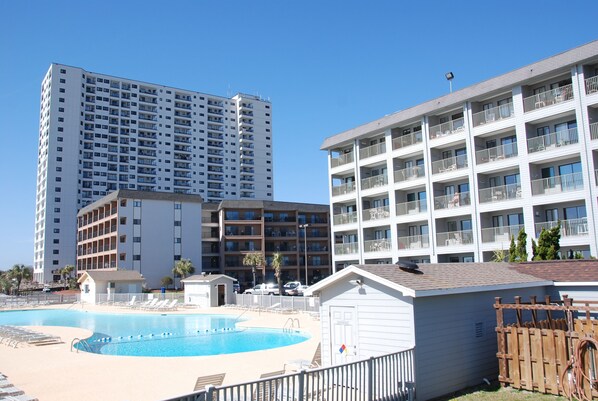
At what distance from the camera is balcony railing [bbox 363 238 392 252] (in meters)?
45.3

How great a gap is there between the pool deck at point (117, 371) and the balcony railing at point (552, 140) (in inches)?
844

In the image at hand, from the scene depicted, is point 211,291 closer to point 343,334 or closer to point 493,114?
point 493,114

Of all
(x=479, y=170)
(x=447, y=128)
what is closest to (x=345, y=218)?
(x=447, y=128)

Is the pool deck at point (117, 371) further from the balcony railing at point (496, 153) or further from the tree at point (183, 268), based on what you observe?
the tree at point (183, 268)

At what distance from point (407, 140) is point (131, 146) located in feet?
307

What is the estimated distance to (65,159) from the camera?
112 meters

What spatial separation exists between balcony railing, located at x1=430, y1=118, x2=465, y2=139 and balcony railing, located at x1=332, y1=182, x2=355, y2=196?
1053cm

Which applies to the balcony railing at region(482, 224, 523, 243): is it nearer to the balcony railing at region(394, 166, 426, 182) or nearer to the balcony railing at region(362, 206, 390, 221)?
the balcony railing at region(394, 166, 426, 182)

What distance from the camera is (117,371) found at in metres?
18.3

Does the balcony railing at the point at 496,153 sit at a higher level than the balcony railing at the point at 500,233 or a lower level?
higher

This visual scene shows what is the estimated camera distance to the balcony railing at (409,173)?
141 ft

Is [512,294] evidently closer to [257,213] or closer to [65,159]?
[257,213]

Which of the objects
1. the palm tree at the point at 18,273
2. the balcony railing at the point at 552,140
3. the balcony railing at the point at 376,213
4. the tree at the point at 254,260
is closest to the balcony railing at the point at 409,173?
the balcony railing at the point at 376,213

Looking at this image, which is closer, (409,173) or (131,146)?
(409,173)
